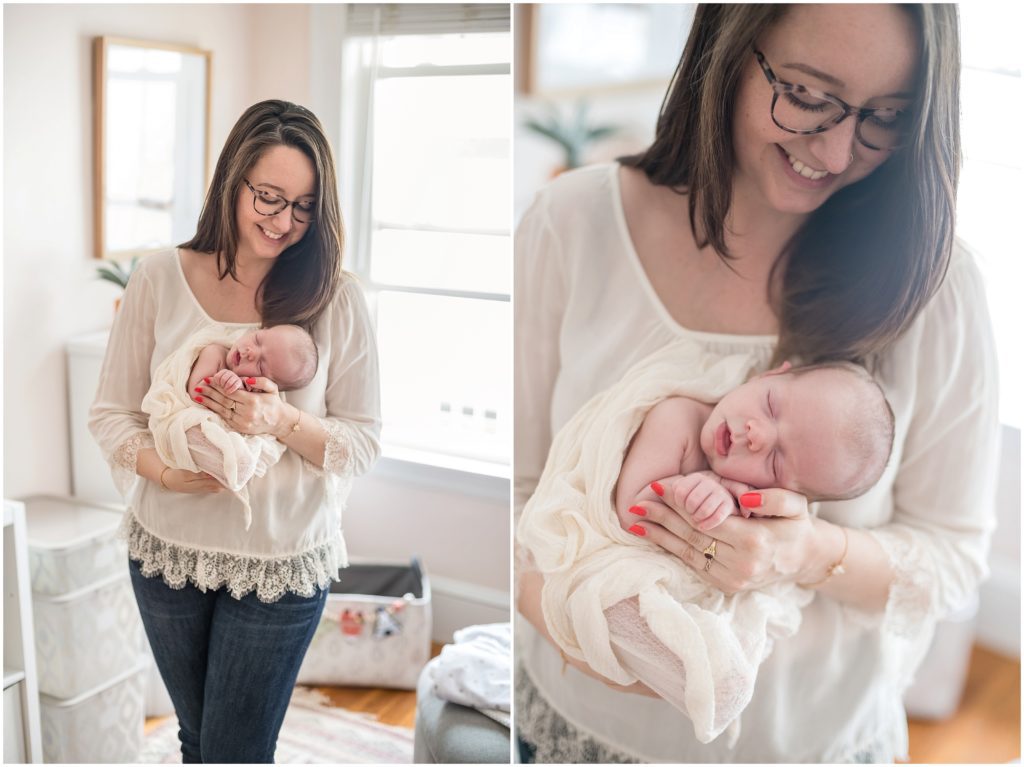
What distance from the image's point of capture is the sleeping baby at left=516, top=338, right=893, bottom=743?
100cm

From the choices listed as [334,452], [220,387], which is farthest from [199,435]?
[334,452]

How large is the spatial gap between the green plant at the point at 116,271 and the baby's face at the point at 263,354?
19 centimetres

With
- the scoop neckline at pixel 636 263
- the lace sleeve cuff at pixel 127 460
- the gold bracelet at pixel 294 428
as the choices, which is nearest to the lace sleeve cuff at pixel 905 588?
the scoop neckline at pixel 636 263

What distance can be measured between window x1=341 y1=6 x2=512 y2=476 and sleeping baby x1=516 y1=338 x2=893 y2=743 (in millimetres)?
218

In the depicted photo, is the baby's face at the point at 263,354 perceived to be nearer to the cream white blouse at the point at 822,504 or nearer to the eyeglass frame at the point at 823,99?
the cream white blouse at the point at 822,504

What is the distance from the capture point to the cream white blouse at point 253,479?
1126 mm

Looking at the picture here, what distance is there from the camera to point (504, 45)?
1.19 meters

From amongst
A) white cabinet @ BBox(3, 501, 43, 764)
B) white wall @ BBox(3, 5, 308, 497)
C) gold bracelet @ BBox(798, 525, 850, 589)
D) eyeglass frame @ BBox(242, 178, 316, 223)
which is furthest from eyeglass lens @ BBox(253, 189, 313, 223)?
gold bracelet @ BBox(798, 525, 850, 589)

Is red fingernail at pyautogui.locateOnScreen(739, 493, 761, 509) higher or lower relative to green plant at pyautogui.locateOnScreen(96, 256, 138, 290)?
lower

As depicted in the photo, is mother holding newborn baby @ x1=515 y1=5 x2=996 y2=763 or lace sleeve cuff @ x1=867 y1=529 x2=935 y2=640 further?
lace sleeve cuff @ x1=867 y1=529 x2=935 y2=640

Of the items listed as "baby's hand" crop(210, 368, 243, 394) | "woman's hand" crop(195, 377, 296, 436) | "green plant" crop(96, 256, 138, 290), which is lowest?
"woman's hand" crop(195, 377, 296, 436)

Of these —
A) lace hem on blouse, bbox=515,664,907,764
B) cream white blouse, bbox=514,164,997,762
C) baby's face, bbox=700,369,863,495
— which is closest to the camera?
baby's face, bbox=700,369,863,495

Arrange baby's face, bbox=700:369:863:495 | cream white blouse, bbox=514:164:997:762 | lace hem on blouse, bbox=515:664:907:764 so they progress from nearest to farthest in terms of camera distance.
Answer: baby's face, bbox=700:369:863:495
cream white blouse, bbox=514:164:997:762
lace hem on blouse, bbox=515:664:907:764

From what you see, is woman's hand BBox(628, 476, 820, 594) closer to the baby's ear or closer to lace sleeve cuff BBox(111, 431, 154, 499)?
the baby's ear
